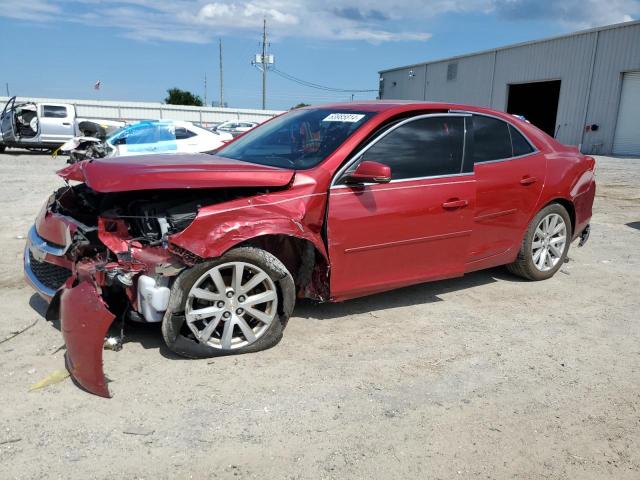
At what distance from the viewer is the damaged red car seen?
3236mm

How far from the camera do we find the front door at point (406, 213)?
3.76 meters

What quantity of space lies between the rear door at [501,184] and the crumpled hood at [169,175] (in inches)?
70.8

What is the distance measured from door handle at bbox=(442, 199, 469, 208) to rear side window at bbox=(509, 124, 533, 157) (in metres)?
0.98

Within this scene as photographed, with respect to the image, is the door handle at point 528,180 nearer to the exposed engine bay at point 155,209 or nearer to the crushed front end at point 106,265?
the exposed engine bay at point 155,209

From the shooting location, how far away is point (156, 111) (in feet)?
116

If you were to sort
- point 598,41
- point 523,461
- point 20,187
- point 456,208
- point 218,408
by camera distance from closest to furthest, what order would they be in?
point 523,461
point 218,408
point 456,208
point 20,187
point 598,41

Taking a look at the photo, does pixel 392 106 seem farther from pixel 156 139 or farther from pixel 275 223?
pixel 156 139

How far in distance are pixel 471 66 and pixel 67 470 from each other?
3734cm

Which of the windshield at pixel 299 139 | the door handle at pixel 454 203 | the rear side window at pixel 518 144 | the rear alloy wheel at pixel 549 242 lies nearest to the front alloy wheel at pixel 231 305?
the windshield at pixel 299 139

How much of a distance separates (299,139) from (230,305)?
154 cm

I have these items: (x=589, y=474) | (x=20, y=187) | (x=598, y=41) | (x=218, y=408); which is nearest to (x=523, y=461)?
(x=589, y=474)

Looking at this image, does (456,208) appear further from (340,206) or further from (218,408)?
(218,408)

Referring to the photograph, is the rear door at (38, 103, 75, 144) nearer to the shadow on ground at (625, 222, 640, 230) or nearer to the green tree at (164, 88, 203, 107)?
the shadow on ground at (625, 222, 640, 230)

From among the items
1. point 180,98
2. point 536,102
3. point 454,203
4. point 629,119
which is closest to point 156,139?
point 454,203
